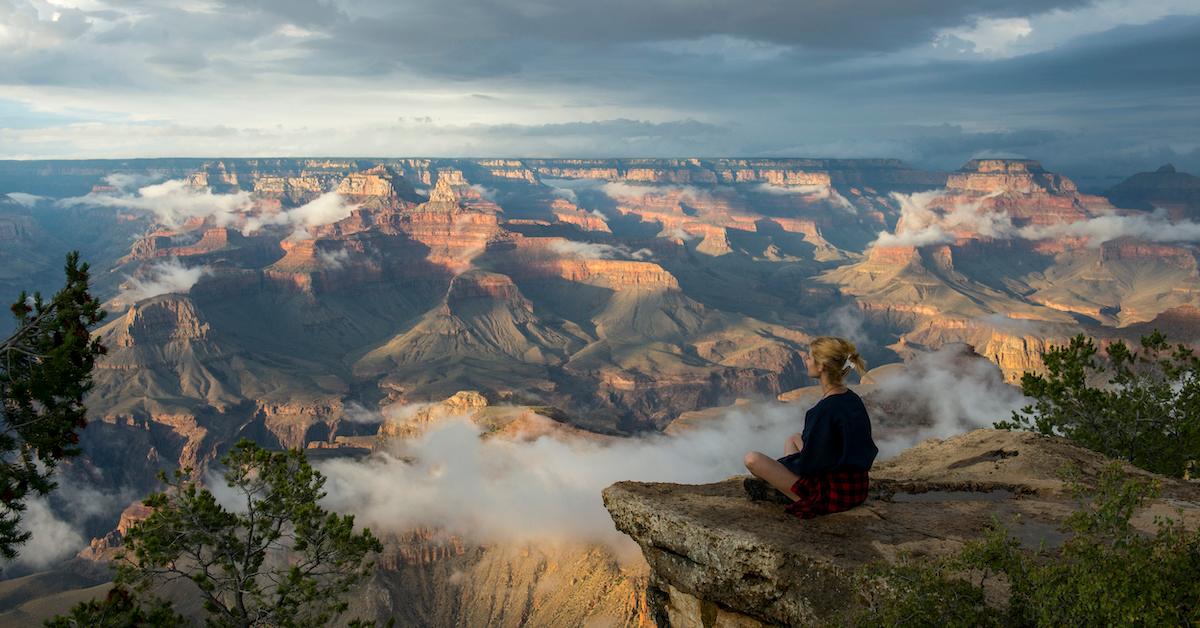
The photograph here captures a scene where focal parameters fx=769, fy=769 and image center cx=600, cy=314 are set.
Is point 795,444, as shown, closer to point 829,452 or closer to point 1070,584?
point 829,452

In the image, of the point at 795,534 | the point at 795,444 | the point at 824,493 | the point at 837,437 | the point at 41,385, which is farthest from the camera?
the point at 41,385

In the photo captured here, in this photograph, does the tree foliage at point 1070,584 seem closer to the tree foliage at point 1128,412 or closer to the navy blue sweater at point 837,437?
the navy blue sweater at point 837,437

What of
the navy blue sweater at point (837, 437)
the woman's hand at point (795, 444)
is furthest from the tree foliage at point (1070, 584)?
the woman's hand at point (795, 444)

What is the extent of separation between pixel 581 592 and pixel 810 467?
57964 millimetres

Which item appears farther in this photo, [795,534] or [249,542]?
[249,542]

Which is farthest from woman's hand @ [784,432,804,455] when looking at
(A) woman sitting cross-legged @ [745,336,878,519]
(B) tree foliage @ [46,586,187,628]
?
(B) tree foliage @ [46,586,187,628]

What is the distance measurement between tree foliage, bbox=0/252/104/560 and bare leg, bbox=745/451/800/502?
57.7 feet

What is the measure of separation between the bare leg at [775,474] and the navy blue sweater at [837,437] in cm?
34

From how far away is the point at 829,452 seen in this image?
46.4ft

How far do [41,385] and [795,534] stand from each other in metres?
19.2

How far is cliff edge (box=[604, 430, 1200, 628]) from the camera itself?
12945 millimetres

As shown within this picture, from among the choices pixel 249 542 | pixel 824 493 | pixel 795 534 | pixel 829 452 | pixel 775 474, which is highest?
pixel 829 452

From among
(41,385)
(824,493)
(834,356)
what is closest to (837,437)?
(824,493)

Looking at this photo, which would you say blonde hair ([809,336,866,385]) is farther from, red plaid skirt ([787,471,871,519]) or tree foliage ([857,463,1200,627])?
tree foliage ([857,463,1200,627])
